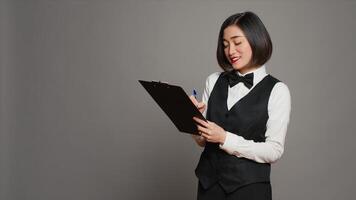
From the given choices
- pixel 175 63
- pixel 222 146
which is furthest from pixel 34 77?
pixel 222 146

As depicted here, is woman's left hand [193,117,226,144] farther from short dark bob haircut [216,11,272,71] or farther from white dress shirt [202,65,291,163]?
short dark bob haircut [216,11,272,71]

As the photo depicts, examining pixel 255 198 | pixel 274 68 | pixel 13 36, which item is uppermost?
pixel 13 36

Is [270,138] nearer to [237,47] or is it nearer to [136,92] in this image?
[237,47]

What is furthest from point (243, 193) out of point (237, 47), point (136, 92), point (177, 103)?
point (136, 92)

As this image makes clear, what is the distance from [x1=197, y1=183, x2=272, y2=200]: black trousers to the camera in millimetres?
1722

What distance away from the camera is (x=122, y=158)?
3053 mm

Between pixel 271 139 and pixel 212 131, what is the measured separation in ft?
0.77

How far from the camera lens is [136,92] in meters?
3.01

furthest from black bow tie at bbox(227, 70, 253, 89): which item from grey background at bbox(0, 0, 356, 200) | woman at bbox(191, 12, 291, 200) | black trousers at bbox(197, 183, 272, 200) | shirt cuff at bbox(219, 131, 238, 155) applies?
grey background at bbox(0, 0, 356, 200)

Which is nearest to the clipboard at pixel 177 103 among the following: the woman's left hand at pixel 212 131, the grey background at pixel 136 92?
the woman's left hand at pixel 212 131

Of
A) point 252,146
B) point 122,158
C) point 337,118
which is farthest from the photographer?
point 122,158

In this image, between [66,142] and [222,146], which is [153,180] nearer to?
[66,142]

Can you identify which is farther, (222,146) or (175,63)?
(175,63)

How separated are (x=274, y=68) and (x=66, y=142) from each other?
147cm
